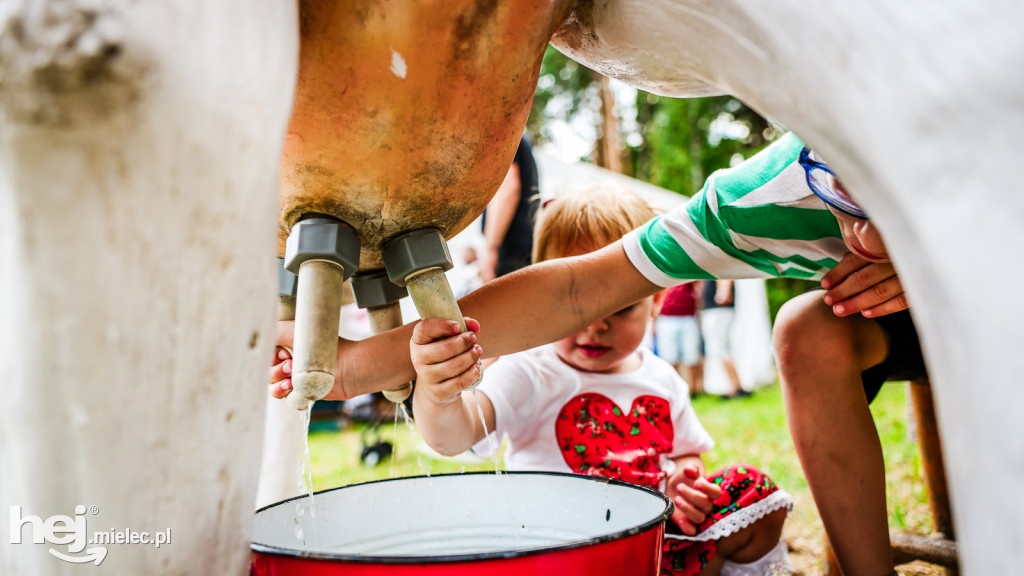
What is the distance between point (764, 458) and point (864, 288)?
1513 mm

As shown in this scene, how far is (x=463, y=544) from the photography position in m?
0.68

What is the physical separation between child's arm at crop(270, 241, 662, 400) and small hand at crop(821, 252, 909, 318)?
0.20 m

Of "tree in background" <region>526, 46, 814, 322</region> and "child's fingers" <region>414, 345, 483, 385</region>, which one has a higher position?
"tree in background" <region>526, 46, 814, 322</region>

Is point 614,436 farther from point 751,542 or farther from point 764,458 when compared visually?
point 764,458

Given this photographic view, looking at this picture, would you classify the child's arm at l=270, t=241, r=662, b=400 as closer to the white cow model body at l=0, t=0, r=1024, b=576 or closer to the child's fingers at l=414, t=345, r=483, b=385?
the child's fingers at l=414, t=345, r=483, b=385

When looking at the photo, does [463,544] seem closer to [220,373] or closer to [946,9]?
[220,373]

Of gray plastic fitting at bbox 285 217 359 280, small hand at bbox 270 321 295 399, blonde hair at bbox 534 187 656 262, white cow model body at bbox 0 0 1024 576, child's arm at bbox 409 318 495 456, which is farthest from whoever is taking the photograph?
blonde hair at bbox 534 187 656 262

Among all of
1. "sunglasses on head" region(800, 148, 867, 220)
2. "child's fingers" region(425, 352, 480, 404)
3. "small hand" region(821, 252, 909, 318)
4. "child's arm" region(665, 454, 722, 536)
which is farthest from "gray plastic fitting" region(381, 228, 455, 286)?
"child's arm" region(665, 454, 722, 536)

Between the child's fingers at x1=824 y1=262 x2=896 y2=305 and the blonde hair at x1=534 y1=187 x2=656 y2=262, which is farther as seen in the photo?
the blonde hair at x1=534 y1=187 x2=656 y2=262

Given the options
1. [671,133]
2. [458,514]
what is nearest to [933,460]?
[458,514]

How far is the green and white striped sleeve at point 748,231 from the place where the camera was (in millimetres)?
759

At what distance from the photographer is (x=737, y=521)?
3.22 feet

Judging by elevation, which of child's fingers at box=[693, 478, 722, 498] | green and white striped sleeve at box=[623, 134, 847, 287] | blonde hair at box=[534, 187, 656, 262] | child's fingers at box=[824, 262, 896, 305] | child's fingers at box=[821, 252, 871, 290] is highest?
blonde hair at box=[534, 187, 656, 262]

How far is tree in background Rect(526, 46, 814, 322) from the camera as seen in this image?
621 centimetres
